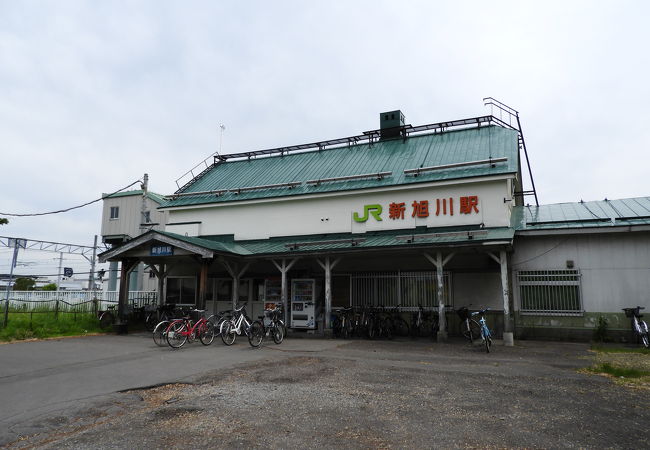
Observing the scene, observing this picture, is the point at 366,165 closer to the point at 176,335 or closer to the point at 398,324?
the point at 398,324

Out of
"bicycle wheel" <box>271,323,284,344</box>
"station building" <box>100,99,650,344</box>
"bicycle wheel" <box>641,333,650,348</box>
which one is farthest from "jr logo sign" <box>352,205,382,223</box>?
"bicycle wheel" <box>641,333,650,348</box>

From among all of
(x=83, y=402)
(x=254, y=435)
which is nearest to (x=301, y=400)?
(x=254, y=435)

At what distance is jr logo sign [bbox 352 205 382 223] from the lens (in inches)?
668

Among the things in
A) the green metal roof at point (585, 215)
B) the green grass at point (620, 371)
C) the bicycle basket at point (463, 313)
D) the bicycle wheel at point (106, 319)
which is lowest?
the green grass at point (620, 371)

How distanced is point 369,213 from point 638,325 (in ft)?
30.3

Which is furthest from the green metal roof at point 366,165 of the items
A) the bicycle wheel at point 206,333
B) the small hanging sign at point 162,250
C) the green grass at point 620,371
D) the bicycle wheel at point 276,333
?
the green grass at point 620,371

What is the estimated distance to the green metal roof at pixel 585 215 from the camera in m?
13.8

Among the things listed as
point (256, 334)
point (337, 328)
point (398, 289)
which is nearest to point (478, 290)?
point (398, 289)

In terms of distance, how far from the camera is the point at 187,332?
1270 centimetres

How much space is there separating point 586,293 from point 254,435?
12.7m

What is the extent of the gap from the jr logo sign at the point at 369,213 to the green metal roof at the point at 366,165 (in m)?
0.83

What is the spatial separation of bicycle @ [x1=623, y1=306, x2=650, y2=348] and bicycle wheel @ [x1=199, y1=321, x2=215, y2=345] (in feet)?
40.5

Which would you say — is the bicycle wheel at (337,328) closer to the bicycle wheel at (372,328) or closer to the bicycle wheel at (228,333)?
the bicycle wheel at (372,328)

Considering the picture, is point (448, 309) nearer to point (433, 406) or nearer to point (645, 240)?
point (645, 240)
